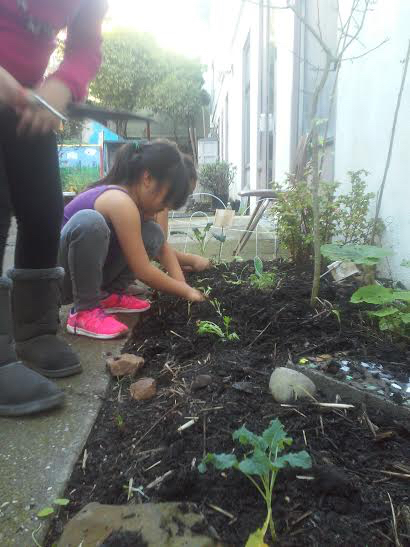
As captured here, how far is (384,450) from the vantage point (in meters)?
0.98

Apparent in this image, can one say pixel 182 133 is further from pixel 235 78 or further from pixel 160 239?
pixel 160 239

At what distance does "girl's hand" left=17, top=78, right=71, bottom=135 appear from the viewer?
110cm

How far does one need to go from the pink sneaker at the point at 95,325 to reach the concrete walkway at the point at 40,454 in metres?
0.37

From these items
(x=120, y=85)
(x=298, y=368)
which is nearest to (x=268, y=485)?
(x=298, y=368)

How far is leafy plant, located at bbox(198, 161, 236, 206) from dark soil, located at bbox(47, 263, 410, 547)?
10.0 m

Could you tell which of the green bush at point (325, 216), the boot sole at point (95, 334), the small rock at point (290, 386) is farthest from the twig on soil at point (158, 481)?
the green bush at point (325, 216)

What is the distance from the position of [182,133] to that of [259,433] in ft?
78.3

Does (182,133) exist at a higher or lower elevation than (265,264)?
higher

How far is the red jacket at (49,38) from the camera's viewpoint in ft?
4.13

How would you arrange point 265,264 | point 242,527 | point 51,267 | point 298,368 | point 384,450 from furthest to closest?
point 265,264 < point 51,267 < point 298,368 < point 384,450 < point 242,527

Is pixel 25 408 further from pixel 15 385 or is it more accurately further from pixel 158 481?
pixel 158 481

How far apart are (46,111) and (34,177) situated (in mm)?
400

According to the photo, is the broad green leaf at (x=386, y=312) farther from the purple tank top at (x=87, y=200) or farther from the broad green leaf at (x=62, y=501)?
the purple tank top at (x=87, y=200)

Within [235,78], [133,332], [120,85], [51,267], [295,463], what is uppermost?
[120,85]
